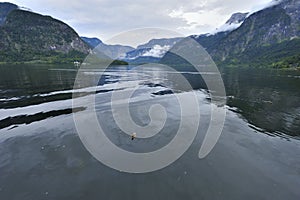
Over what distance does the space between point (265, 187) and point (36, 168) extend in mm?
14328

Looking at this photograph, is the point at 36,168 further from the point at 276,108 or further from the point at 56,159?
the point at 276,108

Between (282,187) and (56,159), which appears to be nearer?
(282,187)

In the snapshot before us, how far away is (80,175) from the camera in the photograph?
459 inches

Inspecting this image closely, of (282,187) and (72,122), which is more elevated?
(282,187)

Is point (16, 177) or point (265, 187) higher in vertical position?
point (265, 187)

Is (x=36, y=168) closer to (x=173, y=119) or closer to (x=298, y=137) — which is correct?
(x=173, y=119)

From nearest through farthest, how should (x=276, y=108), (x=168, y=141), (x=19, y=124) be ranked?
(x=168, y=141)
(x=19, y=124)
(x=276, y=108)

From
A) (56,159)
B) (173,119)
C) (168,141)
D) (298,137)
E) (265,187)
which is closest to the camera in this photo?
(265,187)

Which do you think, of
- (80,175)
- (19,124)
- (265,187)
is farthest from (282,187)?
(19,124)

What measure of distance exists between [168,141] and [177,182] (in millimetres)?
5780

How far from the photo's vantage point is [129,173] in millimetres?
12039

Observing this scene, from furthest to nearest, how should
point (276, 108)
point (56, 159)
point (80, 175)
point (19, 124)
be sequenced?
point (276, 108)
point (19, 124)
point (56, 159)
point (80, 175)

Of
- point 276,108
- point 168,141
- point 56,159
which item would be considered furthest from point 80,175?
point 276,108

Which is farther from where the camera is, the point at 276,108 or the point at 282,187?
the point at 276,108
